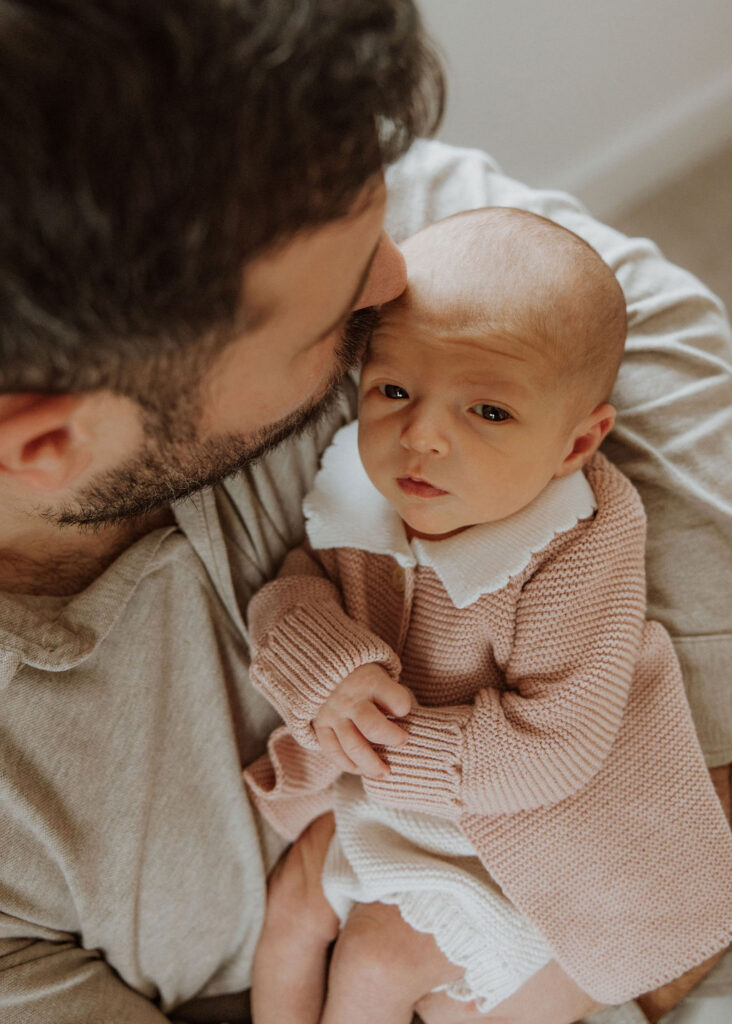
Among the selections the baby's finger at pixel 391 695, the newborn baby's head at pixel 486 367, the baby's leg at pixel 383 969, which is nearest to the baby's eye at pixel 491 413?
the newborn baby's head at pixel 486 367

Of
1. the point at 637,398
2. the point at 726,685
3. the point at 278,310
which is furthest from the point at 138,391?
the point at 726,685

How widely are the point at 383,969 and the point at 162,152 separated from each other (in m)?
0.97

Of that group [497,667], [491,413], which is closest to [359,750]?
[497,667]

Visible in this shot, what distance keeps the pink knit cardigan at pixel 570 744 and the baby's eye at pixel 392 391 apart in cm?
22

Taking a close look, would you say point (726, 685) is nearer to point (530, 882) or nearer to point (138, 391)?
point (530, 882)

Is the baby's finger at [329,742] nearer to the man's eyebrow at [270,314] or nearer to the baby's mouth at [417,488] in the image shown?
the baby's mouth at [417,488]

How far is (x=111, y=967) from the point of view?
1102mm

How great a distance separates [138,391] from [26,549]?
1.15 feet

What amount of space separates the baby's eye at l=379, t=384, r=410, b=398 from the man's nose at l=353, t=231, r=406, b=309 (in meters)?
0.11

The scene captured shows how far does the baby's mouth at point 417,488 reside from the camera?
3.23 feet

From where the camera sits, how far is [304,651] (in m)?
1.00

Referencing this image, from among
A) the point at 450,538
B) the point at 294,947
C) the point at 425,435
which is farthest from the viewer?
the point at 294,947

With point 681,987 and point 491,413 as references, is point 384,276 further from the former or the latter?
point 681,987

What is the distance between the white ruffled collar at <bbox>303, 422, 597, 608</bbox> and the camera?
1007 mm
